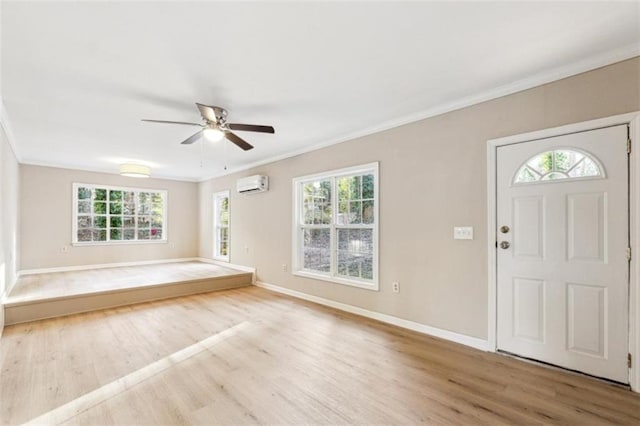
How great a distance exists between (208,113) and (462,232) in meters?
2.73

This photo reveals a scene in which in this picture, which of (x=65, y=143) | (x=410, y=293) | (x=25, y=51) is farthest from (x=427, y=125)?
(x=65, y=143)

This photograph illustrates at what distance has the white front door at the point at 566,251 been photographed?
2246mm

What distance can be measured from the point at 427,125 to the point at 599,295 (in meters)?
2.16

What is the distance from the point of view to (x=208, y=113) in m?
2.65

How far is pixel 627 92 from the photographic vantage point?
221 centimetres

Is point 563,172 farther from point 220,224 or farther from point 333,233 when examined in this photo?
point 220,224

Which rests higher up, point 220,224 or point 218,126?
point 218,126

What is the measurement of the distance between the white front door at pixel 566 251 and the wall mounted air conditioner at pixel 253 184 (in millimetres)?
3931

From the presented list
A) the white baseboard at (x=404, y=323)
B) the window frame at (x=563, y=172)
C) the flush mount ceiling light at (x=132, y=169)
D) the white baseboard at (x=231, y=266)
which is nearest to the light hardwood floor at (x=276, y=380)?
the white baseboard at (x=404, y=323)

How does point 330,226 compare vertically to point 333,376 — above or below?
above

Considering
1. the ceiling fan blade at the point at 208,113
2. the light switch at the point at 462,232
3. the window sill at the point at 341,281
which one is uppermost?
the ceiling fan blade at the point at 208,113

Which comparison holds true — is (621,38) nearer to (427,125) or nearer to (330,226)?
(427,125)

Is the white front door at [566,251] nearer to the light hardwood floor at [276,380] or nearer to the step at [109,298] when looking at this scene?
the light hardwood floor at [276,380]

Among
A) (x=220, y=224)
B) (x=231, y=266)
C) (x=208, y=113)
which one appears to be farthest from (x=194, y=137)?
(x=220, y=224)
